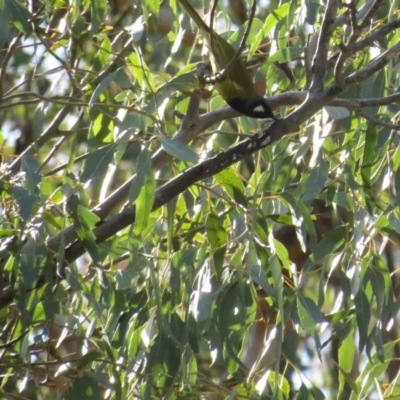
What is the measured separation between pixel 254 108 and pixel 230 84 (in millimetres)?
126

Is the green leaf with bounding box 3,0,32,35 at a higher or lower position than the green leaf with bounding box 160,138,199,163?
higher

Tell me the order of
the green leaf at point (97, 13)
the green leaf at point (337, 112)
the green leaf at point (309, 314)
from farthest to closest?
the green leaf at point (97, 13)
the green leaf at point (309, 314)
the green leaf at point (337, 112)

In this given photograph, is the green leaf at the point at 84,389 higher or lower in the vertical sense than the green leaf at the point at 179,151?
lower

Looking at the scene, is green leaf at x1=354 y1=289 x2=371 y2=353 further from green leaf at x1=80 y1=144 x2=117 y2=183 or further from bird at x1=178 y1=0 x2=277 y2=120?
green leaf at x1=80 y1=144 x2=117 y2=183

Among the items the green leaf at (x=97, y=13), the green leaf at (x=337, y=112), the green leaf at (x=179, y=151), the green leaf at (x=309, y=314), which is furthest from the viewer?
the green leaf at (x=97, y=13)

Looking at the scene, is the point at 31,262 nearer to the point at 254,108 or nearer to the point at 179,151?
the point at 179,151

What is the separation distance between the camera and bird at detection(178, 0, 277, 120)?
171 centimetres

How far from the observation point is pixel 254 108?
1.72m

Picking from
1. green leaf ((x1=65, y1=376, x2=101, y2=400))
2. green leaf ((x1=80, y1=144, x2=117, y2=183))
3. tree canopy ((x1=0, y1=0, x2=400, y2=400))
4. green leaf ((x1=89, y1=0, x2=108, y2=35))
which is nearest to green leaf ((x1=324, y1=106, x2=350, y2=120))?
tree canopy ((x1=0, y1=0, x2=400, y2=400))

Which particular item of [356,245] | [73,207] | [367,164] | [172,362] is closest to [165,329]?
[172,362]

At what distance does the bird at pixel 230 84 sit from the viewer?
1708 millimetres

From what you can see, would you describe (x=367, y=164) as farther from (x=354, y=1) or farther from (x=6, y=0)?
(x=6, y=0)

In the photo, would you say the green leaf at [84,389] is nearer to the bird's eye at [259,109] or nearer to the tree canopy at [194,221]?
the tree canopy at [194,221]

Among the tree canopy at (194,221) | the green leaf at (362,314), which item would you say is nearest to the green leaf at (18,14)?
the tree canopy at (194,221)
